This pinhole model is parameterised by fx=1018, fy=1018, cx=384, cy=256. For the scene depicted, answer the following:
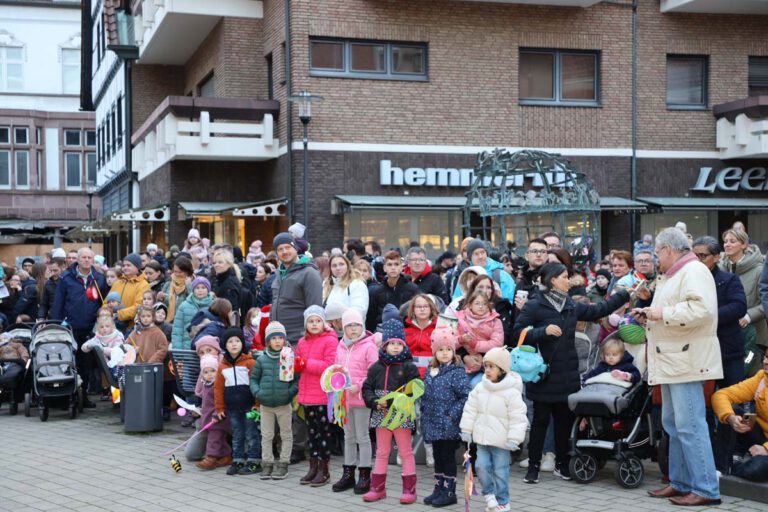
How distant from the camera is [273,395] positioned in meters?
9.56

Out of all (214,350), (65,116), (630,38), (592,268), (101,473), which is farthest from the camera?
(65,116)

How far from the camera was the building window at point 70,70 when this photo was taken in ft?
194

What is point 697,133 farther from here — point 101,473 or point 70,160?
point 70,160

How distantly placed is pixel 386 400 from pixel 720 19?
739 inches

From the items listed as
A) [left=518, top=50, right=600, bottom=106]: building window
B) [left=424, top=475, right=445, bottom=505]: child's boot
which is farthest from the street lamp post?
[left=424, top=475, right=445, bottom=505]: child's boot

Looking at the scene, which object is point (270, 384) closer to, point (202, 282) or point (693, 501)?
point (202, 282)

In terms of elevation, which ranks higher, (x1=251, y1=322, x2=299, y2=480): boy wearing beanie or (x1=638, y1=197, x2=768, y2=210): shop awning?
(x1=638, y1=197, x2=768, y2=210): shop awning

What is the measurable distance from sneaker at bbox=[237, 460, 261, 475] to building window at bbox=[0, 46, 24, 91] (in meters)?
53.7

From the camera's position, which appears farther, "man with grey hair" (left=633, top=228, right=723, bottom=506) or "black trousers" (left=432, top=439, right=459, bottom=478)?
"black trousers" (left=432, top=439, right=459, bottom=478)

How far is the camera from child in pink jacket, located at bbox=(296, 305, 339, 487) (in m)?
9.29

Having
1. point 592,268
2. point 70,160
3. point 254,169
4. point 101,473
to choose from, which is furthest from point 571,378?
point 70,160

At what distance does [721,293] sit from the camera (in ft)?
28.5

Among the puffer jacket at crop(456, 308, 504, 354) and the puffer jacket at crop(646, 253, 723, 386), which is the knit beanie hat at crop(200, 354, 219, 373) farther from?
the puffer jacket at crop(646, 253, 723, 386)

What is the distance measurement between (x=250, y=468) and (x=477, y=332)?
262 centimetres
